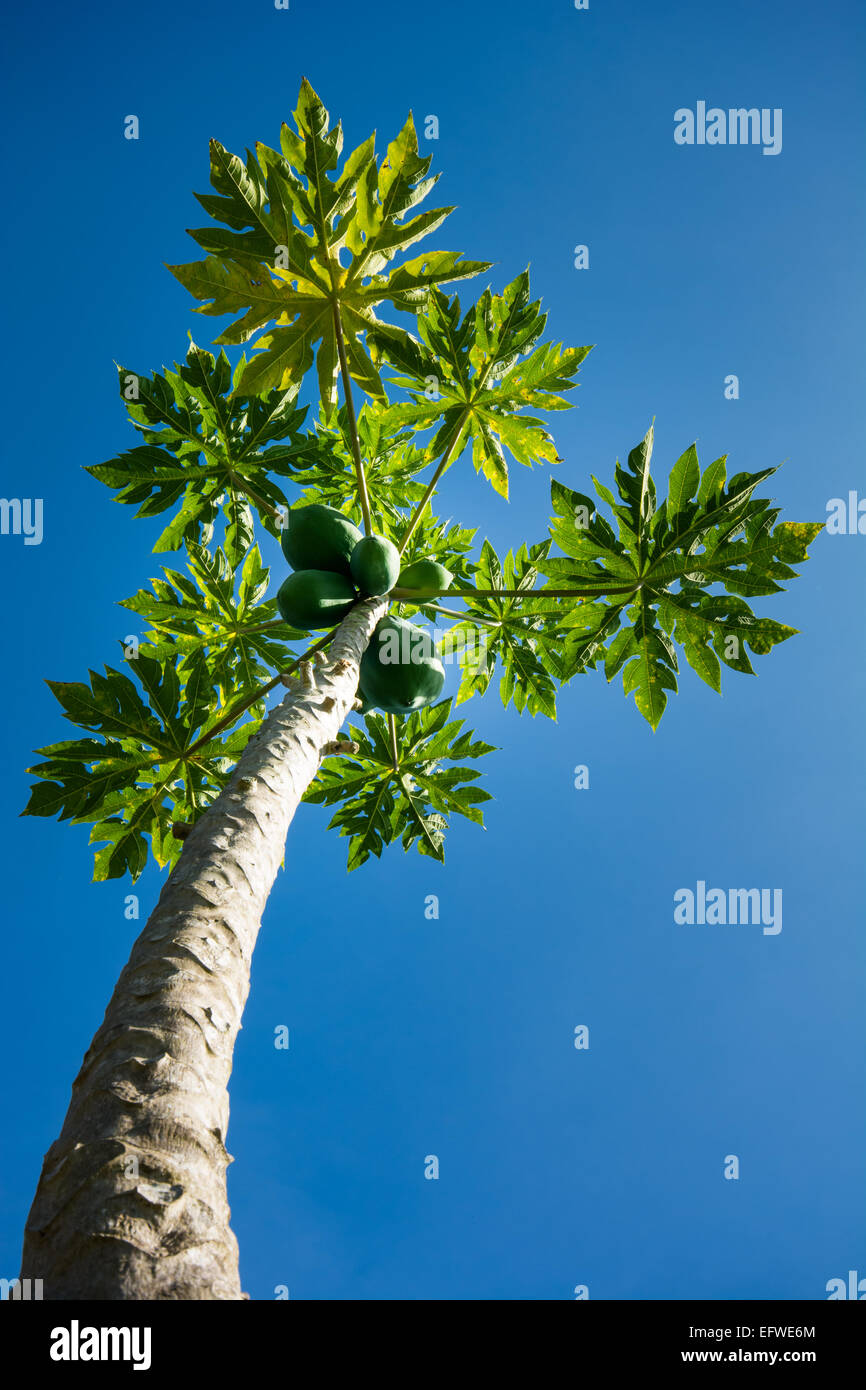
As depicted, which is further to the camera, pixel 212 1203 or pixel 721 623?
pixel 721 623

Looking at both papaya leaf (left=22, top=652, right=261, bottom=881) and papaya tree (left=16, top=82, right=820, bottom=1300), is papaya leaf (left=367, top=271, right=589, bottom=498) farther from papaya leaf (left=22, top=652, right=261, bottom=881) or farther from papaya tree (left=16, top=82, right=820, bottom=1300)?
papaya leaf (left=22, top=652, right=261, bottom=881)

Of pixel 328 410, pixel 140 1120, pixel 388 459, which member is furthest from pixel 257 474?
pixel 140 1120

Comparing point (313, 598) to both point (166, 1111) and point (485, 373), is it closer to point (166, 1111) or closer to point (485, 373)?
point (485, 373)

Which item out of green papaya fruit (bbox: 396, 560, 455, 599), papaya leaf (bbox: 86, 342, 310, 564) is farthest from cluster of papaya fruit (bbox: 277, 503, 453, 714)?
papaya leaf (bbox: 86, 342, 310, 564)

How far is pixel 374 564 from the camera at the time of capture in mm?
3383

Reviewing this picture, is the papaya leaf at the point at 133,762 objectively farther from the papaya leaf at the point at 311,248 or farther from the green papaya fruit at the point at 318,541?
the papaya leaf at the point at 311,248

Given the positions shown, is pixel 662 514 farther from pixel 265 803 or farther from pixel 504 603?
pixel 265 803

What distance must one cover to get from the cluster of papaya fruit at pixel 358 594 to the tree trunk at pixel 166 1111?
5.62ft

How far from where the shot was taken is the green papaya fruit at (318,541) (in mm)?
3518

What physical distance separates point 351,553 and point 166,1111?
2.82 meters

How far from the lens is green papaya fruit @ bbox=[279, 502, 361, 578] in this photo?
11.5ft

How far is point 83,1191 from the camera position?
0.92m

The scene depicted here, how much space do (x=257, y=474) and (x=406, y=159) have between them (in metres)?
1.65

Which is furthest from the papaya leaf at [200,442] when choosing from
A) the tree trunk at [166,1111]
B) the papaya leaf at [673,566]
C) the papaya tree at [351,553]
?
the tree trunk at [166,1111]
